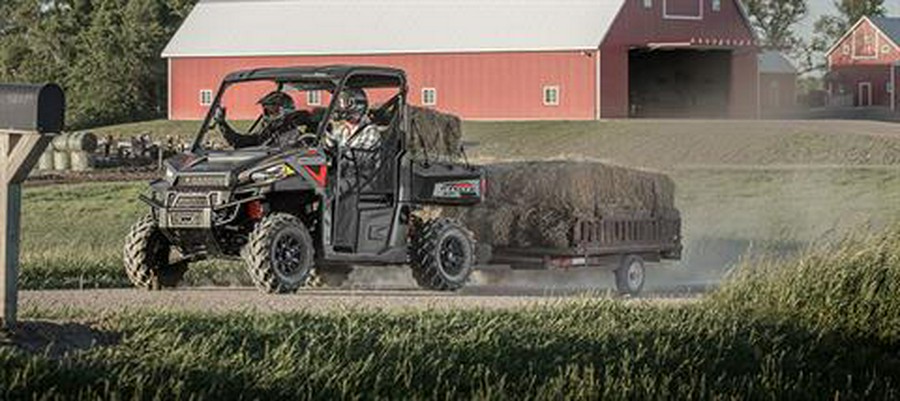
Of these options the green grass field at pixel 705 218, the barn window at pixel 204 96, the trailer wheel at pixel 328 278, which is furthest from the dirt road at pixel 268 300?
the barn window at pixel 204 96

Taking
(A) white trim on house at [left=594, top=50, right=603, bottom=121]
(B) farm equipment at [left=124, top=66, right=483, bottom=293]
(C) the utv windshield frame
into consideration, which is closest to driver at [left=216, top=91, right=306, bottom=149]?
(B) farm equipment at [left=124, top=66, right=483, bottom=293]

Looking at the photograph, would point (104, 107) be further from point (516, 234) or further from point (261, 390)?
point (261, 390)

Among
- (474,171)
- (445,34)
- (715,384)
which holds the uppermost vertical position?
(445,34)

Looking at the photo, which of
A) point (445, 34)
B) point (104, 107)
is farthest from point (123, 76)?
point (445, 34)

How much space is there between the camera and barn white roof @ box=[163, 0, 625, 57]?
7538 centimetres

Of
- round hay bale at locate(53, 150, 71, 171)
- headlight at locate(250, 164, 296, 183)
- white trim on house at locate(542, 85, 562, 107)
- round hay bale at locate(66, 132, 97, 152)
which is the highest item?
white trim on house at locate(542, 85, 562, 107)

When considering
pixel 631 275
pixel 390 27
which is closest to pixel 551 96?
pixel 390 27

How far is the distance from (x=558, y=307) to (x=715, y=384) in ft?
8.87

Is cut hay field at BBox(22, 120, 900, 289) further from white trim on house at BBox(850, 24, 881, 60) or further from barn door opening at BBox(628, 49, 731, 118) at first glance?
white trim on house at BBox(850, 24, 881, 60)

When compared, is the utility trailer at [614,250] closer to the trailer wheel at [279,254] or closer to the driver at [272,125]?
the driver at [272,125]

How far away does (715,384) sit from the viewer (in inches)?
575

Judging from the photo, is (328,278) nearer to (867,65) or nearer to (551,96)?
(551,96)

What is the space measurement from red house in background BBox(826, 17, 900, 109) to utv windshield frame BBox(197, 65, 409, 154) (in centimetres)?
8830

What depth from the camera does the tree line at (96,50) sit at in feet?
287
